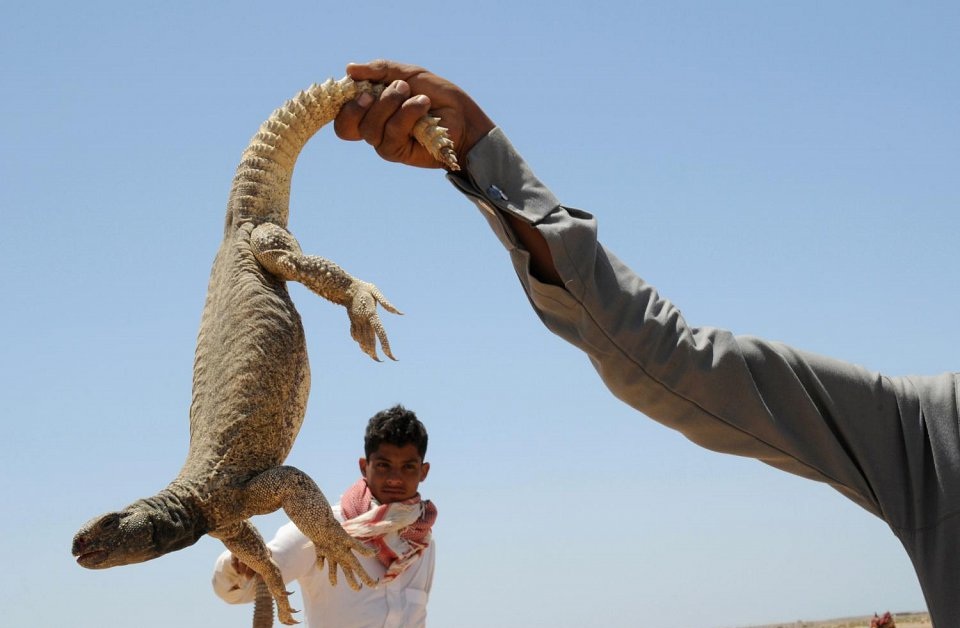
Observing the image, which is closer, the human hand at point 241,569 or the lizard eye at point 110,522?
the lizard eye at point 110,522

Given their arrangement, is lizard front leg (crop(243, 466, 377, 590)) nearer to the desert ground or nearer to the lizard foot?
the lizard foot

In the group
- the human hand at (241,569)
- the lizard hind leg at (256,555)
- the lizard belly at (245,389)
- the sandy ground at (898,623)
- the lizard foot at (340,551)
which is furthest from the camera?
the sandy ground at (898,623)

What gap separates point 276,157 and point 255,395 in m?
0.87

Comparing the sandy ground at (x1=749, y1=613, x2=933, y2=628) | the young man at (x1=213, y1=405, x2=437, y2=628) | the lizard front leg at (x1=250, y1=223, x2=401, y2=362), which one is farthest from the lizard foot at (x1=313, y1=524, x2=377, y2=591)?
the sandy ground at (x1=749, y1=613, x2=933, y2=628)

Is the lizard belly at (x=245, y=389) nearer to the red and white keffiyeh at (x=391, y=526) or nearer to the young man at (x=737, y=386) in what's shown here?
the young man at (x=737, y=386)

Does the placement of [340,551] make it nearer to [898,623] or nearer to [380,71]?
[380,71]

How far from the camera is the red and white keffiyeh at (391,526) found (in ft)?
17.7

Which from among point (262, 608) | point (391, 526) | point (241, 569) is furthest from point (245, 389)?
point (391, 526)

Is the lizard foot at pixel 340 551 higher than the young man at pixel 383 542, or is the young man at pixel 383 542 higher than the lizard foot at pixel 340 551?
the young man at pixel 383 542

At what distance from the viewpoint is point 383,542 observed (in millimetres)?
5559

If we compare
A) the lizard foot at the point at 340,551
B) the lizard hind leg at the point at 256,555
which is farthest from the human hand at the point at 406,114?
the lizard hind leg at the point at 256,555

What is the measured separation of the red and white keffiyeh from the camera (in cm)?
539

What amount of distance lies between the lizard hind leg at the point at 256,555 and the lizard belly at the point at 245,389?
1.07 feet

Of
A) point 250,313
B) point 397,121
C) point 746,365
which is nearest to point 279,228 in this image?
point 250,313
